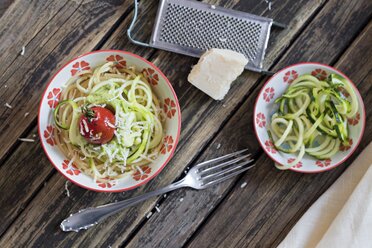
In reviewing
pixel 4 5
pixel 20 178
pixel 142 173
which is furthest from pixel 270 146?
pixel 4 5

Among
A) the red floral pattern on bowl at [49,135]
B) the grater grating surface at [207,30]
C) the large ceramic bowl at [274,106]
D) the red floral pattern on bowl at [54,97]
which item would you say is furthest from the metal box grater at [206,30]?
the red floral pattern on bowl at [49,135]

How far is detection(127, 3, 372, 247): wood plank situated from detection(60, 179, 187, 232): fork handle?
7cm

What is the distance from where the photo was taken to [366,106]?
1.91m

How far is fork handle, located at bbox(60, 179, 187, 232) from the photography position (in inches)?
72.1

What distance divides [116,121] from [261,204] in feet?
2.27

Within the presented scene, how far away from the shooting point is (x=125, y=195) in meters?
1.88

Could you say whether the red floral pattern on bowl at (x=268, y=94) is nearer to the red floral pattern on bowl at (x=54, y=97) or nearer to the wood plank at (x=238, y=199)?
the wood plank at (x=238, y=199)

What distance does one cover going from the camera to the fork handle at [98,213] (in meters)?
1.83

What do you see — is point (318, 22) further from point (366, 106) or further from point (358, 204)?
point (358, 204)

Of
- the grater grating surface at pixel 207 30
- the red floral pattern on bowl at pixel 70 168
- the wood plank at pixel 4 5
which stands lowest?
the red floral pattern on bowl at pixel 70 168

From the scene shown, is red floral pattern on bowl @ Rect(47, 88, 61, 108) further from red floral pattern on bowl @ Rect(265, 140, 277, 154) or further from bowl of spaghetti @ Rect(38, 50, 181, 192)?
red floral pattern on bowl @ Rect(265, 140, 277, 154)

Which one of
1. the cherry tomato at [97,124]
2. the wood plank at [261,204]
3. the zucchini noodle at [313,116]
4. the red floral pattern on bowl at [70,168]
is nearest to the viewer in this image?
the cherry tomato at [97,124]

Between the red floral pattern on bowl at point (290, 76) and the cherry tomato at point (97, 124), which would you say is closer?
the cherry tomato at point (97, 124)

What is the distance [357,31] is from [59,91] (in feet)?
3.92
